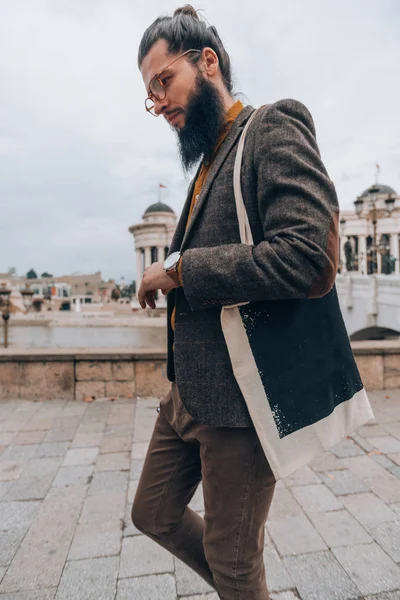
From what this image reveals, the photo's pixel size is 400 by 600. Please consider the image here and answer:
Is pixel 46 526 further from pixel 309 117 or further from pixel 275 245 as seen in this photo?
pixel 309 117

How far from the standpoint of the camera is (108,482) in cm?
344

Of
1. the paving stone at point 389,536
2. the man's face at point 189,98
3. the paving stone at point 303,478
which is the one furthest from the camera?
the paving stone at point 303,478

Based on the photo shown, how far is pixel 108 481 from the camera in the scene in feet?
11.3

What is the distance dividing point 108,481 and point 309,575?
5.60 ft

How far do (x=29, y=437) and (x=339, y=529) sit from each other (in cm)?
299

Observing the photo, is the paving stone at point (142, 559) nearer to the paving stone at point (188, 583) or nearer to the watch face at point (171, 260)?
the paving stone at point (188, 583)

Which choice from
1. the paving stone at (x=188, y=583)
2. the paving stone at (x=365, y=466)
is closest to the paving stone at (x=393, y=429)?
the paving stone at (x=365, y=466)

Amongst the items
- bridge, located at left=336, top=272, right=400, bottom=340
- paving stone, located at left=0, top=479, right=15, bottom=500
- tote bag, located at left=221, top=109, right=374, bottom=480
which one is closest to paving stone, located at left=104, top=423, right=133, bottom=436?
paving stone, located at left=0, top=479, right=15, bottom=500

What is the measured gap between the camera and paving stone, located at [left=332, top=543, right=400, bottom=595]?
7.20 ft

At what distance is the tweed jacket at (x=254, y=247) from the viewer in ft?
3.92

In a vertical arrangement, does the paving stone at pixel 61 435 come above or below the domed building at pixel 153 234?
below

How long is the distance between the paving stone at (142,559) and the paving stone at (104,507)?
12.6 inches

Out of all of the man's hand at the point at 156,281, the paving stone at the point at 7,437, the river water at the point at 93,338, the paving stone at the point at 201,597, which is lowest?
the river water at the point at 93,338

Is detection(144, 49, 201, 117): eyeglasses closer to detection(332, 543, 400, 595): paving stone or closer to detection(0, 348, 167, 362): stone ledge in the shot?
detection(332, 543, 400, 595): paving stone
